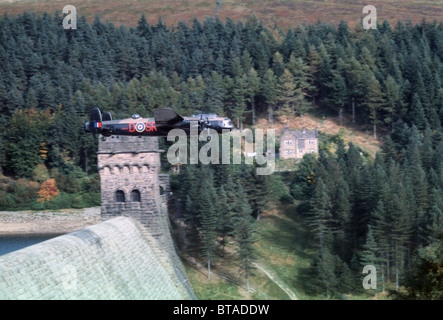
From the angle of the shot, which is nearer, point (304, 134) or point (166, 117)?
point (166, 117)

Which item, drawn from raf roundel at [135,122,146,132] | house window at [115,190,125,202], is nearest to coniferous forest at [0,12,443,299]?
house window at [115,190,125,202]

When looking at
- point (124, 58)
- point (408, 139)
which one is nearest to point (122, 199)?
point (408, 139)

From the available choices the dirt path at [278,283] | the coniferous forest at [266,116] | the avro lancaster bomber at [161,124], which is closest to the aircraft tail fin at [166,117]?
the avro lancaster bomber at [161,124]

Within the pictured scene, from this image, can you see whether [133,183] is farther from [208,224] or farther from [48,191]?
[48,191]

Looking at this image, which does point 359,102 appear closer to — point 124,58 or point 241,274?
point 124,58

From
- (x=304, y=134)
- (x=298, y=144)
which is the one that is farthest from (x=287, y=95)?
(x=298, y=144)
